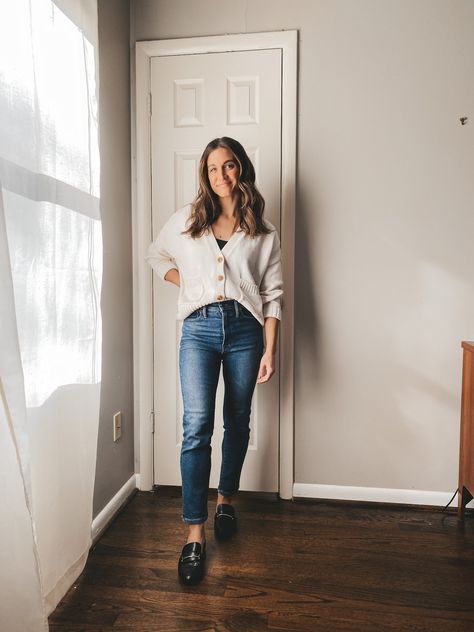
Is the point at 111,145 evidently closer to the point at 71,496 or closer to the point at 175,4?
the point at 175,4

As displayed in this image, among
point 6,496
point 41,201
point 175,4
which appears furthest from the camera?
point 175,4

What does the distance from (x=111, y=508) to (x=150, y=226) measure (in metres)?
1.25

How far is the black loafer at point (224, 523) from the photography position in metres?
1.82

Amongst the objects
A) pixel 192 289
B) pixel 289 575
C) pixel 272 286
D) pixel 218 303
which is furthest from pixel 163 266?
pixel 289 575

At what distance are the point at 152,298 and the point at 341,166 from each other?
41.0 inches

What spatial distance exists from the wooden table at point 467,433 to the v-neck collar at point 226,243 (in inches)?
40.4

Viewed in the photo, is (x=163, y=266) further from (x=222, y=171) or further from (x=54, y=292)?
(x=54, y=292)

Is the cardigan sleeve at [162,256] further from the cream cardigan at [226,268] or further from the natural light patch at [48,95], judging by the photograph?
the natural light patch at [48,95]

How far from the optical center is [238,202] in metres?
1.74

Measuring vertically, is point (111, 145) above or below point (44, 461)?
above

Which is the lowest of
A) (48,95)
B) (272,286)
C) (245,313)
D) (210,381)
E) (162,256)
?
(210,381)

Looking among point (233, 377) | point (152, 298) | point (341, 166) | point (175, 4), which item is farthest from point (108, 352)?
point (175, 4)

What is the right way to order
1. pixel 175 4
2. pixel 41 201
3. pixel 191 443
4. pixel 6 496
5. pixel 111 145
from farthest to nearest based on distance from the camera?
pixel 175 4
pixel 111 145
pixel 191 443
pixel 41 201
pixel 6 496

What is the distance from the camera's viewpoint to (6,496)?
1081 mm
